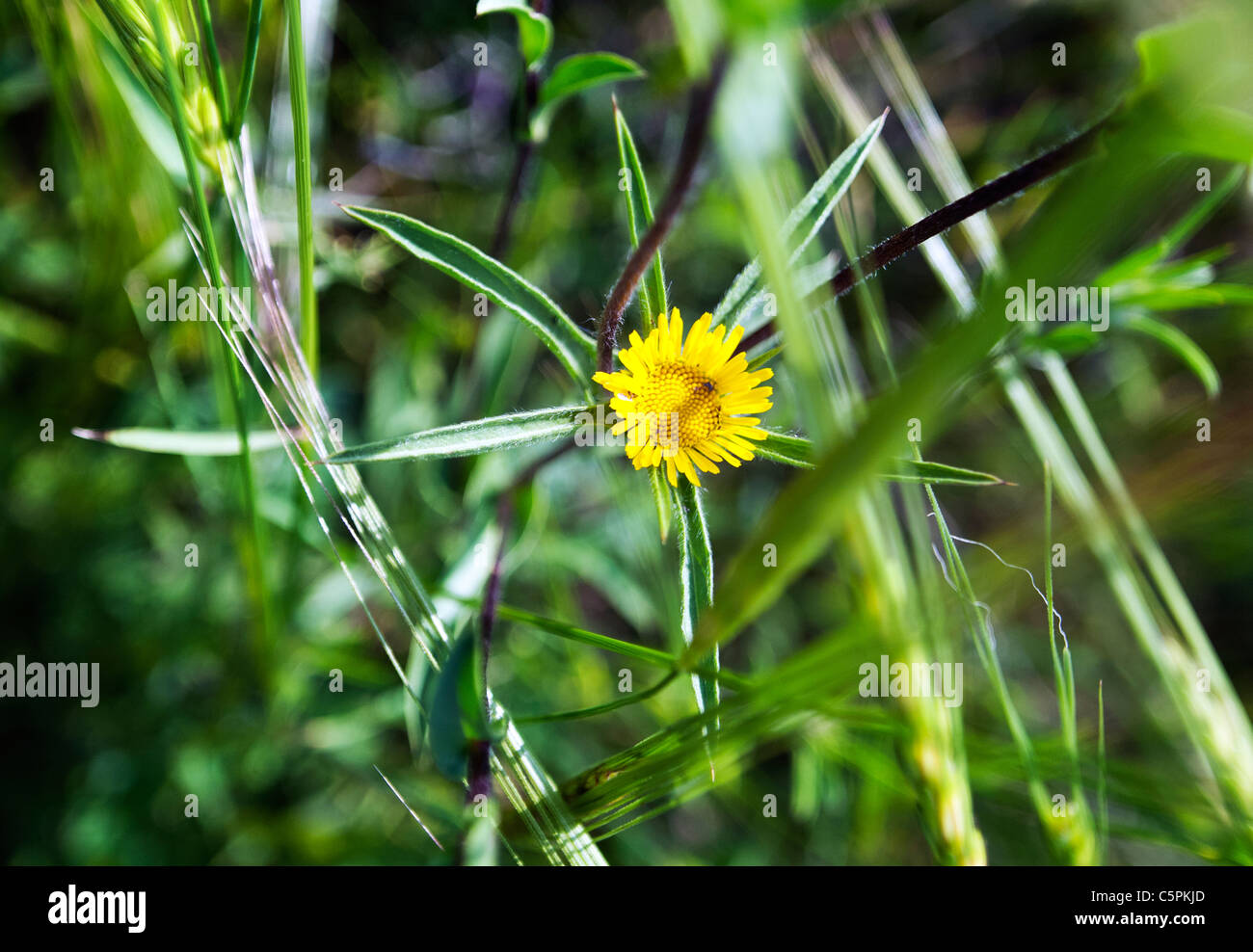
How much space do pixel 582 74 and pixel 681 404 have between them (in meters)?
0.54

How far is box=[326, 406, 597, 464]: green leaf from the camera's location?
0.85 m

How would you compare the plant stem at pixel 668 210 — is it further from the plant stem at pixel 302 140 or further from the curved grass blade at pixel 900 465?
the plant stem at pixel 302 140

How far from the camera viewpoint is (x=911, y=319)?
278 cm

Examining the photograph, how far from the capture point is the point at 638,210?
991 millimetres

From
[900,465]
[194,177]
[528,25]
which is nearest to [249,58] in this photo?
[194,177]

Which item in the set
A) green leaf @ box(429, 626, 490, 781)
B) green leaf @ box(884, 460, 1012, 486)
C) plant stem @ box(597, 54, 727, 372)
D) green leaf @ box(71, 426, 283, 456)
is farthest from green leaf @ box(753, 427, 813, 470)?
green leaf @ box(71, 426, 283, 456)

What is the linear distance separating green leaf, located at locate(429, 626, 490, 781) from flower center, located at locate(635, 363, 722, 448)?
0.36 m

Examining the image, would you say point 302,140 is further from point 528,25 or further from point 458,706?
point 458,706

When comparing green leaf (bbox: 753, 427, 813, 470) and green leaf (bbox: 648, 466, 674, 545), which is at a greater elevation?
green leaf (bbox: 753, 427, 813, 470)

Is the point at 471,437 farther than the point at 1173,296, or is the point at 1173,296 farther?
the point at 1173,296

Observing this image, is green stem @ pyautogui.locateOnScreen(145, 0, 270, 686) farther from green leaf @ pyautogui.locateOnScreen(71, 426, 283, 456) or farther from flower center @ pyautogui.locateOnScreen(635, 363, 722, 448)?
flower center @ pyautogui.locateOnScreen(635, 363, 722, 448)

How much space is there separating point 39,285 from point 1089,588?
3.41m

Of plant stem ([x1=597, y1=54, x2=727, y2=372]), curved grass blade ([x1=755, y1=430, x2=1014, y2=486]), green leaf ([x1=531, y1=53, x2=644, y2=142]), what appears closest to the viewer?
plant stem ([x1=597, y1=54, x2=727, y2=372])

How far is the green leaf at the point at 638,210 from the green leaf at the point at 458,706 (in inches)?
11.1
